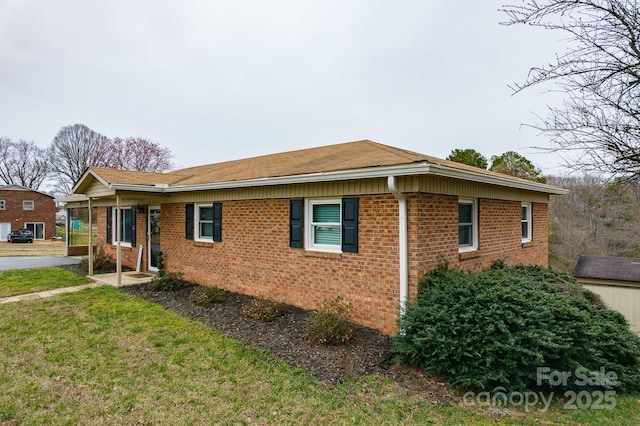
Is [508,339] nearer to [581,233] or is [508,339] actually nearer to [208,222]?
[208,222]

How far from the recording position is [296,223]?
7.09 metres

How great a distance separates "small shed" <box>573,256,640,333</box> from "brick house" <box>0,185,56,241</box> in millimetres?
45199

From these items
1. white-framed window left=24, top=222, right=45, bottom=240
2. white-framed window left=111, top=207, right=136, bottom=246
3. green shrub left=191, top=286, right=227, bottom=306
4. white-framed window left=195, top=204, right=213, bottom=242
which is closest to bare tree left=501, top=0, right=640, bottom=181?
green shrub left=191, top=286, right=227, bottom=306

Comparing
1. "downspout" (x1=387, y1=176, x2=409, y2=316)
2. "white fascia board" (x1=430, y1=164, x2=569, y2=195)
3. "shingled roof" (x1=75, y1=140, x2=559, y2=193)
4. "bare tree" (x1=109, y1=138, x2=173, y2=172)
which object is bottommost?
"downspout" (x1=387, y1=176, x2=409, y2=316)

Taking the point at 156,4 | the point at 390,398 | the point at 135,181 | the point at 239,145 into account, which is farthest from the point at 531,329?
the point at 239,145

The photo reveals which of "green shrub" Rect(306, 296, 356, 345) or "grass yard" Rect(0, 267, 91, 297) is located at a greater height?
"green shrub" Rect(306, 296, 356, 345)

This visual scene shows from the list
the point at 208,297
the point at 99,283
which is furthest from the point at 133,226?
the point at 208,297

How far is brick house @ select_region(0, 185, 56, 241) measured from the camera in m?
33.9

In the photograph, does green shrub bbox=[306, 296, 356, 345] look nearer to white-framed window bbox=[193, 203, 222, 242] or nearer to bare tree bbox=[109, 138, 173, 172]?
white-framed window bbox=[193, 203, 222, 242]

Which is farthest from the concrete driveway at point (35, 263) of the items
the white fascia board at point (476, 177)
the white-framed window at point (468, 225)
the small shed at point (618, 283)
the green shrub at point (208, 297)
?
the small shed at point (618, 283)

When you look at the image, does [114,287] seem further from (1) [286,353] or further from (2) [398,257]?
(2) [398,257]

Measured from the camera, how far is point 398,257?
18.5 ft

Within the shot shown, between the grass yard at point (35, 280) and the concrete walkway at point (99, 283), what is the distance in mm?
370

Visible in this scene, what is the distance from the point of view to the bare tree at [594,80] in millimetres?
3693
